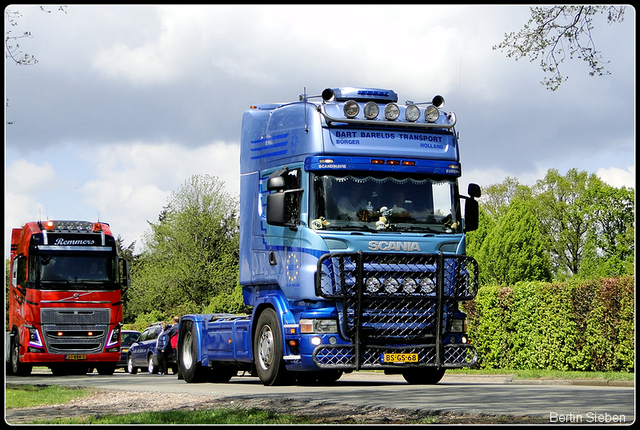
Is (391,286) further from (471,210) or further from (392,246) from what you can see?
(471,210)

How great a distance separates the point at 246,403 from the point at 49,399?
12.6 ft

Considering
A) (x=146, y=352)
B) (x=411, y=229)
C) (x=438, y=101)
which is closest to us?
(x=411, y=229)

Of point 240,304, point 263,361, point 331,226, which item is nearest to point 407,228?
point 331,226

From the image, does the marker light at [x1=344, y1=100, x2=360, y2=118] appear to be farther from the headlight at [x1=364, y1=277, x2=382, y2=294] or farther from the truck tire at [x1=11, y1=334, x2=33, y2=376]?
the truck tire at [x1=11, y1=334, x2=33, y2=376]

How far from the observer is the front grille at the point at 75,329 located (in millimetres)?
23875

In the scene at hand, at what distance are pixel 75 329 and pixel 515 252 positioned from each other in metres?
38.9

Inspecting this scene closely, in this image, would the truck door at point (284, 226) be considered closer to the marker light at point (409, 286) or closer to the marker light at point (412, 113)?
the marker light at point (409, 286)

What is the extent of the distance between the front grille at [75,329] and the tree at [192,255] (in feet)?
111

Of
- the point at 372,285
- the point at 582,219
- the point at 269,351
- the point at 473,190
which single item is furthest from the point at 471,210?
the point at 582,219

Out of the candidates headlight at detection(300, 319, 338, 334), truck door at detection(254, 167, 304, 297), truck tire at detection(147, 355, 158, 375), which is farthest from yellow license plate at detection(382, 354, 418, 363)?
truck tire at detection(147, 355, 158, 375)

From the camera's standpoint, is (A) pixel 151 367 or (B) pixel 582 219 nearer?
(A) pixel 151 367

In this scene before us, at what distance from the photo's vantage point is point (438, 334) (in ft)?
47.1

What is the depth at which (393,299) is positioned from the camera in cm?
1409

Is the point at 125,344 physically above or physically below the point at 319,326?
below
